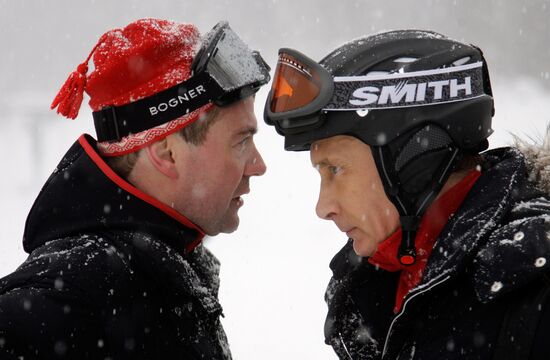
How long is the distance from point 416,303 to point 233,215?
1.19m

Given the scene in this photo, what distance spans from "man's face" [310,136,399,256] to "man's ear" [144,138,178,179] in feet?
2.02

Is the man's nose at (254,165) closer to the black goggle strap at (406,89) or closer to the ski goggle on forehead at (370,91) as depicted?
the ski goggle on forehead at (370,91)

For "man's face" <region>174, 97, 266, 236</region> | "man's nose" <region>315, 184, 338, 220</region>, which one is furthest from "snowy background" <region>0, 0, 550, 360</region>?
"man's nose" <region>315, 184, 338, 220</region>

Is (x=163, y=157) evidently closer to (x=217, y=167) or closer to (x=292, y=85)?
(x=217, y=167)

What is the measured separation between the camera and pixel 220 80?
2.94m

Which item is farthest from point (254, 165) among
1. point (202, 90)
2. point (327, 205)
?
point (327, 205)

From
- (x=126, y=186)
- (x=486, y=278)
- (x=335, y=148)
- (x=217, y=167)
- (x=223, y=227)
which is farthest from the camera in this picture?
(x=223, y=227)

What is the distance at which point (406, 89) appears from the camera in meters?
2.50

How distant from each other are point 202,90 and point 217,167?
0.32 meters

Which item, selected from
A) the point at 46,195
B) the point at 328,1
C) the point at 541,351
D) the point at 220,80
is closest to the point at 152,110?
the point at 220,80

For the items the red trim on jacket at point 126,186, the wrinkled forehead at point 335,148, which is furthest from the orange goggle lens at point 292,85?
the red trim on jacket at point 126,186

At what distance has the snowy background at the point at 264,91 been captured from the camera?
8086mm

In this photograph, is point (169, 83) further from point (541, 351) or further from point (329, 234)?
point (329, 234)

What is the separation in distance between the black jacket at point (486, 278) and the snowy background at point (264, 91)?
458 cm
